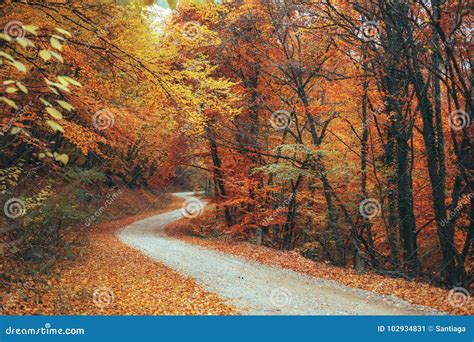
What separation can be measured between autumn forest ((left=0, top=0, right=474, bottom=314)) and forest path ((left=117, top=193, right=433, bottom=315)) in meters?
0.40

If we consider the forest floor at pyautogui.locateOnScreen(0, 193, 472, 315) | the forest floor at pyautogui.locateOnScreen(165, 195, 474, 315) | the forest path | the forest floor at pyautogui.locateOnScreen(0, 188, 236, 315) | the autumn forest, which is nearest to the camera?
the forest floor at pyautogui.locateOnScreen(0, 188, 236, 315)

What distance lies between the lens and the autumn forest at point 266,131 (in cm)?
807

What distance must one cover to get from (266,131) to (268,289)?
29.9ft

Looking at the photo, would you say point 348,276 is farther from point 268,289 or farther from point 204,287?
point 204,287

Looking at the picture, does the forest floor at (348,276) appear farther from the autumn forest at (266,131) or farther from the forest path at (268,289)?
the forest path at (268,289)

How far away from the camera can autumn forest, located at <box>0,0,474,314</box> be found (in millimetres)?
8070

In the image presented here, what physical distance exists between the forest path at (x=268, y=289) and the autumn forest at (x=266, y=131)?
15.6 inches

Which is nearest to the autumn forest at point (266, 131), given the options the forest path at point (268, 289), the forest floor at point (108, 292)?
the forest floor at point (108, 292)

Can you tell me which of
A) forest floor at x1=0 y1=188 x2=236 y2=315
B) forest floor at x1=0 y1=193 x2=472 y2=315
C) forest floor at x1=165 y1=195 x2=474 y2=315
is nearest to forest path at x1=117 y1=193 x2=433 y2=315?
forest floor at x1=0 y1=193 x2=472 y2=315

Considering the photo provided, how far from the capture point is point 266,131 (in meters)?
17.1

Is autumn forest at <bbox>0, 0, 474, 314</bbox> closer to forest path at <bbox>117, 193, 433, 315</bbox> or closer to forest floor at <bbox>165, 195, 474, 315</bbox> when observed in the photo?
forest floor at <bbox>165, 195, 474, 315</bbox>

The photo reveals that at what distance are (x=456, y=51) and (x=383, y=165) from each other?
435 cm

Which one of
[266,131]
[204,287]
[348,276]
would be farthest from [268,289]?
[266,131]

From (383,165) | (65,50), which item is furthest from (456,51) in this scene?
(65,50)
